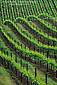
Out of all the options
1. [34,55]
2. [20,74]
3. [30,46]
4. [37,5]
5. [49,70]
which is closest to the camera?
[20,74]

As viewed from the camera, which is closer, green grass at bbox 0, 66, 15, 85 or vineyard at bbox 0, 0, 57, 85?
green grass at bbox 0, 66, 15, 85

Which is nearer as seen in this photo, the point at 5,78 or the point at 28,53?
the point at 5,78

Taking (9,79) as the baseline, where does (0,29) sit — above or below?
above

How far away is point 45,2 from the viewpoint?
5069 centimetres

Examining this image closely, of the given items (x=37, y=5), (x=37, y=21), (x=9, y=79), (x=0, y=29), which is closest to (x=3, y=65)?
(x=9, y=79)

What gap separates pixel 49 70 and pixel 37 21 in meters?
15.5

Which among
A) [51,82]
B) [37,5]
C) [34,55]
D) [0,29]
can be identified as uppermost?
[37,5]

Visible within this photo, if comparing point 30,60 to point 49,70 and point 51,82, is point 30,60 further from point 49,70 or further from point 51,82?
point 51,82

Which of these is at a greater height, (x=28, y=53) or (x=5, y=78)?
(x=28, y=53)

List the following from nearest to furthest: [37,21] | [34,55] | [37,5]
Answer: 1. [34,55]
2. [37,21]
3. [37,5]

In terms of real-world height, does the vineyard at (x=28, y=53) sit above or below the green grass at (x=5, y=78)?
above

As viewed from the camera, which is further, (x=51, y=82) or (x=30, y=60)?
(x=30, y=60)

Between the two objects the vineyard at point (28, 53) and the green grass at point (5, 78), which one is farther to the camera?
the vineyard at point (28, 53)

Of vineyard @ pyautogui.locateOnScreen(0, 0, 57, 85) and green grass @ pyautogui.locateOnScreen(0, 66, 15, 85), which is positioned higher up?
vineyard @ pyautogui.locateOnScreen(0, 0, 57, 85)
